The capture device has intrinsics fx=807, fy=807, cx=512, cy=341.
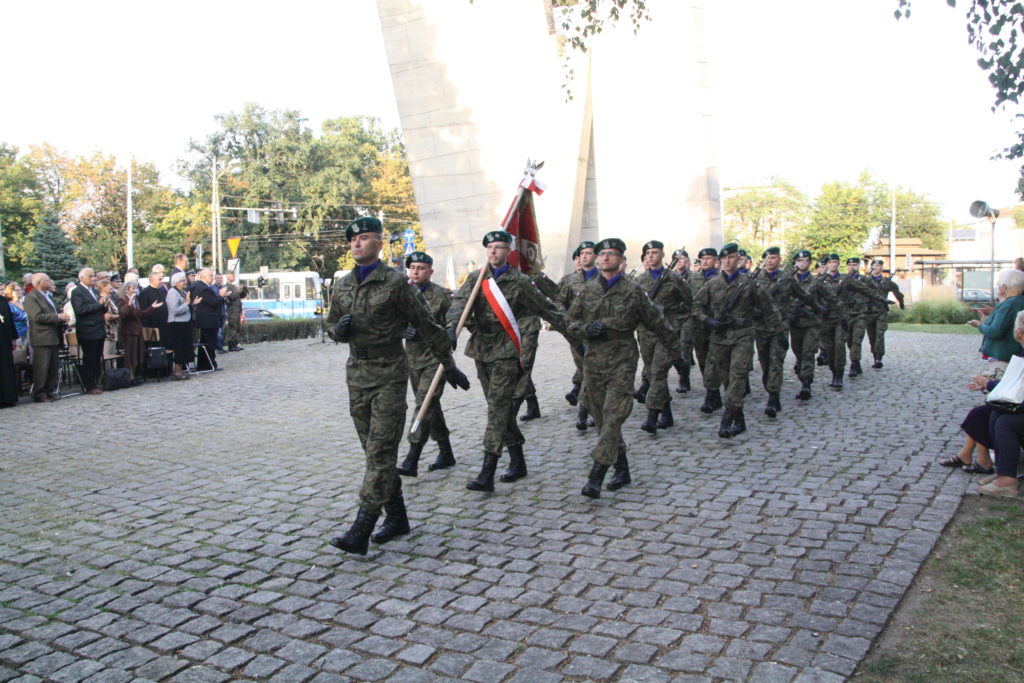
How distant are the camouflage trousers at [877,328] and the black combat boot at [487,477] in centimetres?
1031

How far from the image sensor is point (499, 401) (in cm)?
691

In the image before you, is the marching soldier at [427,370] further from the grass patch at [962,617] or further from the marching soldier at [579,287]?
the grass patch at [962,617]

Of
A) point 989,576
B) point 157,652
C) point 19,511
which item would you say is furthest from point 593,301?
point 19,511

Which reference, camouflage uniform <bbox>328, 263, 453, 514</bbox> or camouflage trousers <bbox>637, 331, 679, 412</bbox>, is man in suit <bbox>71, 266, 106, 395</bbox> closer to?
camouflage trousers <bbox>637, 331, 679, 412</bbox>

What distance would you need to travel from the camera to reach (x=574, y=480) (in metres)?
7.12

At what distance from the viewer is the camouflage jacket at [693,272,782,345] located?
30.6 ft

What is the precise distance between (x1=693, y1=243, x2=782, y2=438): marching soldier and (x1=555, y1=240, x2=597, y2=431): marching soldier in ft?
4.68

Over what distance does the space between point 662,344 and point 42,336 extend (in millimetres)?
9450

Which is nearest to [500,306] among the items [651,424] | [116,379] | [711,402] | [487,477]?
[487,477]

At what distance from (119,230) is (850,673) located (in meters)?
57.1

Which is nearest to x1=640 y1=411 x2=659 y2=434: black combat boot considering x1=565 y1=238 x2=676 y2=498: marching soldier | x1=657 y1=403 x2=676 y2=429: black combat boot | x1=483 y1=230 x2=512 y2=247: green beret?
x1=657 y1=403 x2=676 y2=429: black combat boot

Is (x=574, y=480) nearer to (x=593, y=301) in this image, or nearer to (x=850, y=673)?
(x=593, y=301)

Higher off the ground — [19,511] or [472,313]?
[472,313]

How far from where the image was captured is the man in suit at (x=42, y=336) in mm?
12219
